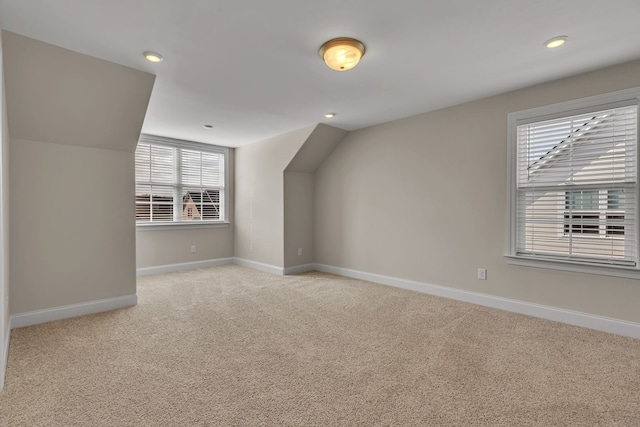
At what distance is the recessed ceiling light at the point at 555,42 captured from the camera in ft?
7.28

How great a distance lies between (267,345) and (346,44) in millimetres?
2372

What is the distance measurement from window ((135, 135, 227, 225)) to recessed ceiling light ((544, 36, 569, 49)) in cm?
502

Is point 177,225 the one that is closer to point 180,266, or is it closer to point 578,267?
point 180,266

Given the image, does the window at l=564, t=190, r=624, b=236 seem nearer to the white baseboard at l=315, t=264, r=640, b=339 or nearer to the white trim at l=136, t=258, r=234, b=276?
the white baseboard at l=315, t=264, r=640, b=339

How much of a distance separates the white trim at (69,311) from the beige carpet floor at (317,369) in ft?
0.36

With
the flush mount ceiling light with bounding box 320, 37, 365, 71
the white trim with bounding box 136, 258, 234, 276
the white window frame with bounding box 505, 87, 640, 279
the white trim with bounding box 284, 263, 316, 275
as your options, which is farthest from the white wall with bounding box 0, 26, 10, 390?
the white window frame with bounding box 505, 87, 640, 279

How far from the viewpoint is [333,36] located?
7.16ft

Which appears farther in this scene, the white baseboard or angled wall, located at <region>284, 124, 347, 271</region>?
angled wall, located at <region>284, 124, 347, 271</region>

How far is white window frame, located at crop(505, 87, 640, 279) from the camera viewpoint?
2617mm

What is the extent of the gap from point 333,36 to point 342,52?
0.44 ft

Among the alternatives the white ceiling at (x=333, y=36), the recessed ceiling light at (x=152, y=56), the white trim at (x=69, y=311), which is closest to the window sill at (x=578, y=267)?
the white ceiling at (x=333, y=36)

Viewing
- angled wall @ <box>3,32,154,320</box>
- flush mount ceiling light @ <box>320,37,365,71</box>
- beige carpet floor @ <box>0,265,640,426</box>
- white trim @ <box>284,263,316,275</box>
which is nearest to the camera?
beige carpet floor @ <box>0,265,640,426</box>

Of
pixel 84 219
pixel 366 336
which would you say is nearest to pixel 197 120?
pixel 84 219

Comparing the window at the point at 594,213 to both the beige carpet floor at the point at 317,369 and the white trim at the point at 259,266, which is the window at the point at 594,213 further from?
the white trim at the point at 259,266
